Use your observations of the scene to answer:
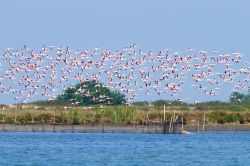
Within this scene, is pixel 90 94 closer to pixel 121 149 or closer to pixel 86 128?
pixel 86 128

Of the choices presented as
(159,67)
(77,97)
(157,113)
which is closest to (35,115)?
(157,113)

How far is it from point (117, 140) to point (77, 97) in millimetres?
74080

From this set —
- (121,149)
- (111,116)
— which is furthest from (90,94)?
(121,149)

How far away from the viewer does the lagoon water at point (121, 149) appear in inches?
3369

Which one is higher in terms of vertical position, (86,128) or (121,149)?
(86,128)

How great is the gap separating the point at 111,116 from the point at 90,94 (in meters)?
50.6

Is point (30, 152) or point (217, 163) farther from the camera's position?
point (30, 152)

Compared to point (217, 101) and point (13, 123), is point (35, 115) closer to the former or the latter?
point (13, 123)

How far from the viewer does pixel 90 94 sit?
185375 mm

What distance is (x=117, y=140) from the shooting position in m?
117

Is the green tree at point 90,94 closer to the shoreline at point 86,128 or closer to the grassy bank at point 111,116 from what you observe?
the grassy bank at point 111,116

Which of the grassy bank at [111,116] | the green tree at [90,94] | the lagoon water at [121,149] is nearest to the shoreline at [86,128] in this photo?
the grassy bank at [111,116]

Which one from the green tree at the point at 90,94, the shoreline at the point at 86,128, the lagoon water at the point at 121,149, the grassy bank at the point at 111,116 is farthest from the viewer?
the green tree at the point at 90,94

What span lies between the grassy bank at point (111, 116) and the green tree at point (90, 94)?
39.6m
